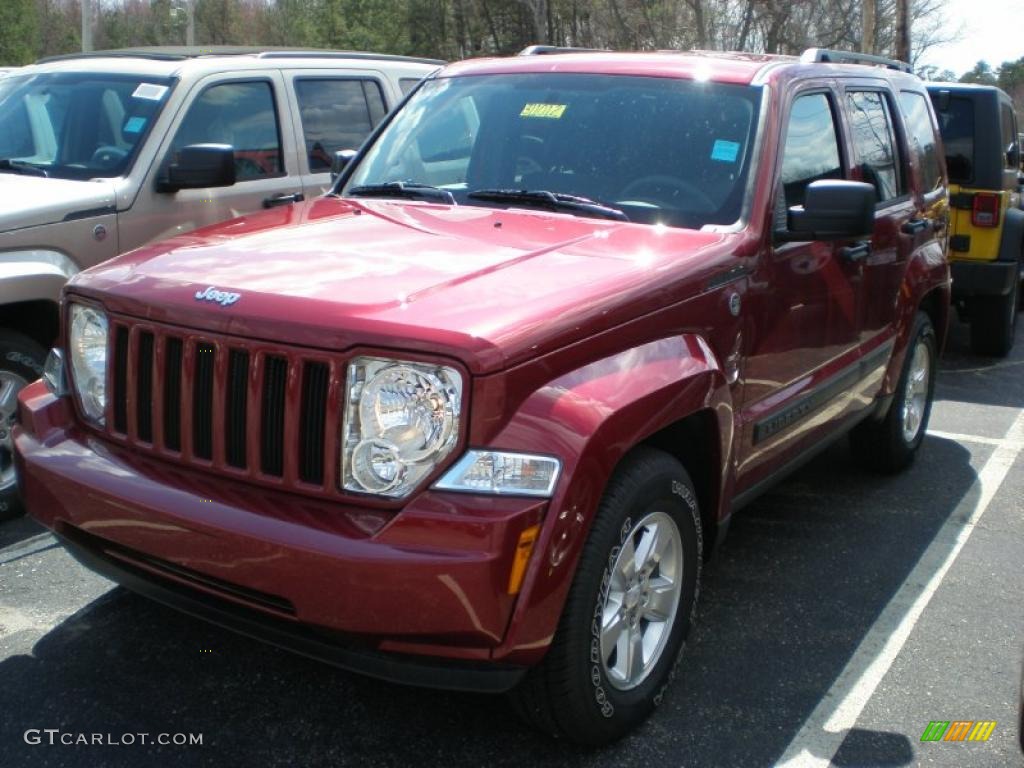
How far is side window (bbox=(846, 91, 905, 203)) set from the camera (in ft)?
16.0

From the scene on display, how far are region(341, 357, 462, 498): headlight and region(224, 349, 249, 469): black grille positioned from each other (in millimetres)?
318

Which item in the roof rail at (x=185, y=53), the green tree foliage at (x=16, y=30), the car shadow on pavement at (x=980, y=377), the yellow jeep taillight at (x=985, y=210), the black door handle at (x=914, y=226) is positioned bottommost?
the car shadow on pavement at (x=980, y=377)

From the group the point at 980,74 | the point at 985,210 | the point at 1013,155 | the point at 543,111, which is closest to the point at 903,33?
the point at 1013,155

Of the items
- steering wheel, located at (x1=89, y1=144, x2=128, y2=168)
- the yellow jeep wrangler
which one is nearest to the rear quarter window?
the yellow jeep wrangler

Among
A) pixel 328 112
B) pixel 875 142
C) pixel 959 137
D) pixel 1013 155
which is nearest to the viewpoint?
pixel 875 142

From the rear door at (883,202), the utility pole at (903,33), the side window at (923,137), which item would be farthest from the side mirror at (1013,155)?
the utility pole at (903,33)

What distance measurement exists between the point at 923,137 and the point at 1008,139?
451 centimetres

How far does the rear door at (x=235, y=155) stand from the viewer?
17.9ft

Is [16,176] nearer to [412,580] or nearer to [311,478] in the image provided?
[311,478]

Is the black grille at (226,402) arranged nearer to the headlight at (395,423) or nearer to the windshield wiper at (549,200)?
the headlight at (395,423)

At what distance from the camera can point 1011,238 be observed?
8898 millimetres

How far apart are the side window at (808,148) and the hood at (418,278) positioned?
2.02ft

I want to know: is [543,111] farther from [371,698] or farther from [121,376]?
[371,698]

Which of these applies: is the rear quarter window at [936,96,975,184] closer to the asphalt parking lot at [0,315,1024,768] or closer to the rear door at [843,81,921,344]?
the rear door at [843,81,921,344]
